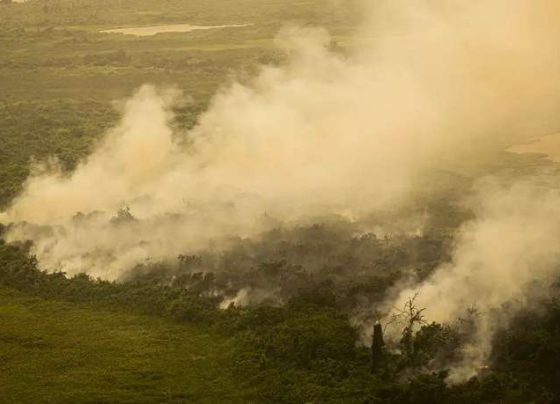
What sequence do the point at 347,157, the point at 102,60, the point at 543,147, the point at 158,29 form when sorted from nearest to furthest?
1. the point at 347,157
2. the point at 543,147
3. the point at 102,60
4. the point at 158,29

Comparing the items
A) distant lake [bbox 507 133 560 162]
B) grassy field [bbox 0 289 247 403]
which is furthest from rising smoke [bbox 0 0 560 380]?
grassy field [bbox 0 289 247 403]

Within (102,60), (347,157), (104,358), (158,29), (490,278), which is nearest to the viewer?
(490,278)

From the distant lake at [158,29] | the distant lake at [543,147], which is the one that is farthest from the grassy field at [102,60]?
the distant lake at [543,147]

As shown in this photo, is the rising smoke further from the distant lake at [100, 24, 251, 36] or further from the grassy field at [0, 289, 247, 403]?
the distant lake at [100, 24, 251, 36]

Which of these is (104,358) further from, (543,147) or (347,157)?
(543,147)

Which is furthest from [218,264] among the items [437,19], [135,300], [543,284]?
[437,19]

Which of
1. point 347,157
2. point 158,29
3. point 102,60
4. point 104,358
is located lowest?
point 104,358

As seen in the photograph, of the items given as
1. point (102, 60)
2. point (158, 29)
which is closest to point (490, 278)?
point (102, 60)

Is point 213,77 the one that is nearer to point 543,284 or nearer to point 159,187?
point 159,187
